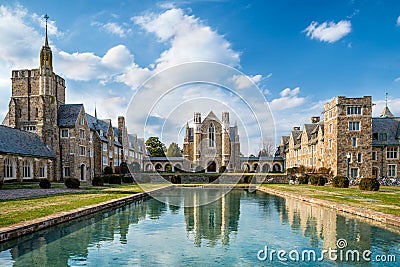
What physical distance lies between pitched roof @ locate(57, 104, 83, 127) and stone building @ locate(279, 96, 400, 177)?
106 feet

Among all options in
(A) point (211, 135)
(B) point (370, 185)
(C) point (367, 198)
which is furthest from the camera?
(A) point (211, 135)

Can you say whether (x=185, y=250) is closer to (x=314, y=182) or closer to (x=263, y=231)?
(x=263, y=231)

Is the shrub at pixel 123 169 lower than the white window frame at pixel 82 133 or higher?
lower

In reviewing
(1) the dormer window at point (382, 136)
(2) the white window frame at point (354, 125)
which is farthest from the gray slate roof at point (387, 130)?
(2) the white window frame at point (354, 125)

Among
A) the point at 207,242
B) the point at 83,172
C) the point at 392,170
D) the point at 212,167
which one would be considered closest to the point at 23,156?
the point at 83,172

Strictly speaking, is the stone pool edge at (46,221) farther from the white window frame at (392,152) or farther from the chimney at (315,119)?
the chimney at (315,119)

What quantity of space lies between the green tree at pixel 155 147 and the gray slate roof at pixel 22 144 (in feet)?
122

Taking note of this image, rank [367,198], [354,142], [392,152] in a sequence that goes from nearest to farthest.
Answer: [367,198]
[354,142]
[392,152]

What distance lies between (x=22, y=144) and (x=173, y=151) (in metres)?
42.6

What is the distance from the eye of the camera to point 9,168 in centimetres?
3052

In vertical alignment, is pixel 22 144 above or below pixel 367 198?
above

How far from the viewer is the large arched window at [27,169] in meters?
33.0

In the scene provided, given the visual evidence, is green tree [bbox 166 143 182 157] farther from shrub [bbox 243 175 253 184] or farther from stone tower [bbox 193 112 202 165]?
shrub [bbox 243 175 253 184]

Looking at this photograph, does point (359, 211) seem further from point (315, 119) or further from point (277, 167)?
point (277, 167)
